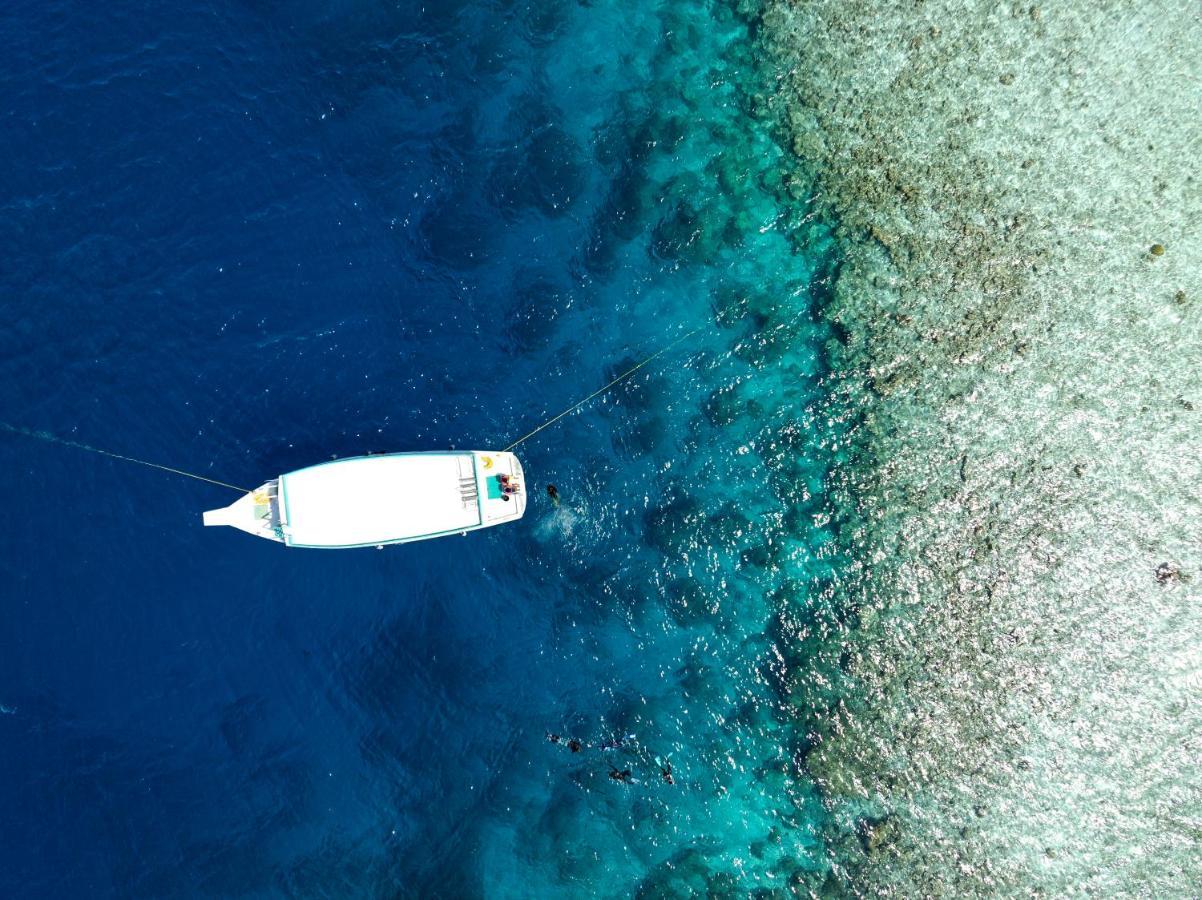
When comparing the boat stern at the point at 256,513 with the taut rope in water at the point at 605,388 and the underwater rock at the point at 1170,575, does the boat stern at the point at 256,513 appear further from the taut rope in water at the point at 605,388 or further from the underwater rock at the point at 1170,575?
the underwater rock at the point at 1170,575

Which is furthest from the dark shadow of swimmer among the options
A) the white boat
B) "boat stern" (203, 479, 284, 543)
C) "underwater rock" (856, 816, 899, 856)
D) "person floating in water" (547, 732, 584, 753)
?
"boat stern" (203, 479, 284, 543)

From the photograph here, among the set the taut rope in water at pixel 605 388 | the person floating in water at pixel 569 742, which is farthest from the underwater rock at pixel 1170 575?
the person floating in water at pixel 569 742

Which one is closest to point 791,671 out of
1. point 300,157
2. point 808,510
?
point 808,510

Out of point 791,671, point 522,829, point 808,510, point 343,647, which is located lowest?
point 522,829

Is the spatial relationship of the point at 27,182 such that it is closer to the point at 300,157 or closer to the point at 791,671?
the point at 300,157

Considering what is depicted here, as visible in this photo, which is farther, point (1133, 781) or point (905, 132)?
point (905, 132)

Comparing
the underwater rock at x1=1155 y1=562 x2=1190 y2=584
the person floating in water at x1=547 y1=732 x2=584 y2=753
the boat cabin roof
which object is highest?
the boat cabin roof

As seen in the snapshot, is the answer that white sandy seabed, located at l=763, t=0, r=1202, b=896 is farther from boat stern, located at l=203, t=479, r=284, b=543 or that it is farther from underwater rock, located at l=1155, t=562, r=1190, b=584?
boat stern, located at l=203, t=479, r=284, b=543
